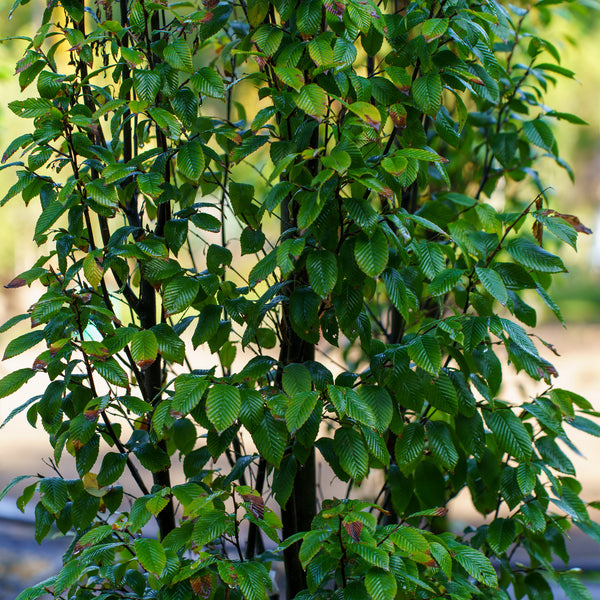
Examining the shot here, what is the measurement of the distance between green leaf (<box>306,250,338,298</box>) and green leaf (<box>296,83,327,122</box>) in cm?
17

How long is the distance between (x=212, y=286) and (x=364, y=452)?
0.30 m

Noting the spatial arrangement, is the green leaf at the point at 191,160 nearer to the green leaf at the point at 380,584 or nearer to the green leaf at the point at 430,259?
the green leaf at the point at 430,259

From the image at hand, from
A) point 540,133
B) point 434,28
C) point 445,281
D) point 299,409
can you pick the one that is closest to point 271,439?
point 299,409

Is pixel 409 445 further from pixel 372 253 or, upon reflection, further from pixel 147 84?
pixel 147 84

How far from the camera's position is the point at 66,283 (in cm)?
88

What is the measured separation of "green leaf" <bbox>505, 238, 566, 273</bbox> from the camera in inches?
34.5

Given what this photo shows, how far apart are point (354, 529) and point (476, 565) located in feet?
0.72

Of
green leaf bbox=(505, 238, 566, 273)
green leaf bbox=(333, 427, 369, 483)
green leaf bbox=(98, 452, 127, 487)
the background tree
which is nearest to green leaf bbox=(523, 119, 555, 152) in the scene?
the background tree

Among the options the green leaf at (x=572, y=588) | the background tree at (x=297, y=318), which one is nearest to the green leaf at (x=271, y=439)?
the background tree at (x=297, y=318)

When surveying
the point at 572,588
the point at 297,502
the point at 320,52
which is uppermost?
the point at 320,52

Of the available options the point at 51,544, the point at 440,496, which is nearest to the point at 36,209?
the point at 51,544

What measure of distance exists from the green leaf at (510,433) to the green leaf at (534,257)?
0.71ft

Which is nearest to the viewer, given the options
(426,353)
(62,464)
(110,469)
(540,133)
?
(426,353)

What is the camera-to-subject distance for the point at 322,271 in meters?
0.79
